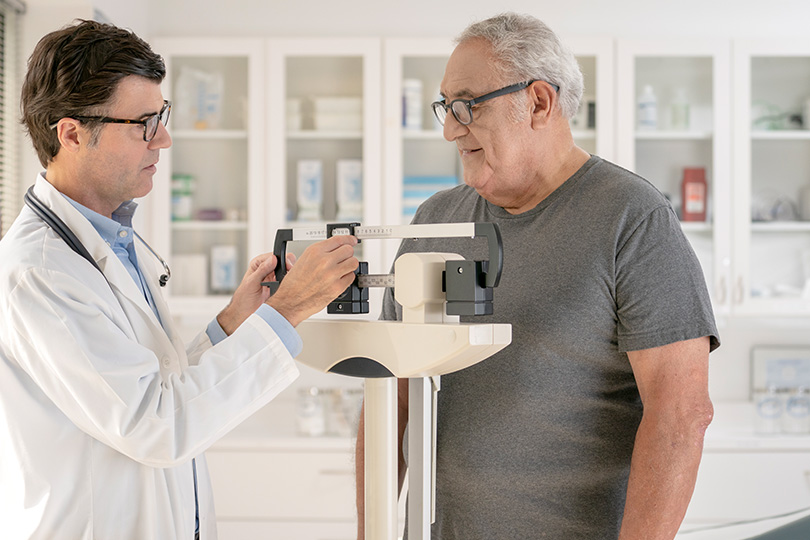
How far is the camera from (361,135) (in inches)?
109

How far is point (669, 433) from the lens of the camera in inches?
40.8

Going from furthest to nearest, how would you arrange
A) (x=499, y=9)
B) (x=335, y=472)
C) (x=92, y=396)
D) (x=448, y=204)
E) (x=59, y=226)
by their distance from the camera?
(x=499, y=9), (x=335, y=472), (x=448, y=204), (x=59, y=226), (x=92, y=396)

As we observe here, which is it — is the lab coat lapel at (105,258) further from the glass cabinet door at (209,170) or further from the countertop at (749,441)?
the countertop at (749,441)

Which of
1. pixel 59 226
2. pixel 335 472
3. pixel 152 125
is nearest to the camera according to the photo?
pixel 59 226

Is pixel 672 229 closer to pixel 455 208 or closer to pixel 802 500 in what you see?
pixel 455 208

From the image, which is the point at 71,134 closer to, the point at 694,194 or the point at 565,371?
the point at 565,371

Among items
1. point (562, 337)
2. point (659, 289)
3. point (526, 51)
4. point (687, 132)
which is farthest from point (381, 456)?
point (687, 132)

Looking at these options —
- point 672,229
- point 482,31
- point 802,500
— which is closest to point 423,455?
point 672,229

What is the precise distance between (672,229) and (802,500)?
1.95m

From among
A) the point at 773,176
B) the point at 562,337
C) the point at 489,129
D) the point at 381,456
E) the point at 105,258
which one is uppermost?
the point at 773,176

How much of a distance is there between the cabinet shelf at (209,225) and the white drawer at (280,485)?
0.84m

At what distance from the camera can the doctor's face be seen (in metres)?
1.13

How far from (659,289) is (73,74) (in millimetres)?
918

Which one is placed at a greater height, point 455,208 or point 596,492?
point 455,208
